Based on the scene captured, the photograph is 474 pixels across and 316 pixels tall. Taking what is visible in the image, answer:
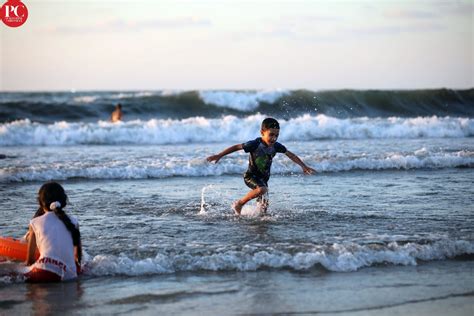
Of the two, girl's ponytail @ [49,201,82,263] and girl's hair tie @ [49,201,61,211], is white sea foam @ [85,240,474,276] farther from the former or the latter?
girl's hair tie @ [49,201,61,211]

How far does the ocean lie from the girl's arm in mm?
195

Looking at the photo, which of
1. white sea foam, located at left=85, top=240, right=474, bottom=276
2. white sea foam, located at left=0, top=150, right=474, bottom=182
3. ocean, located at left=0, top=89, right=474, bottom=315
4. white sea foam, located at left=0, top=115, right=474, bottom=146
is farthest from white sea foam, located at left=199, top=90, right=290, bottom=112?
white sea foam, located at left=85, top=240, right=474, bottom=276

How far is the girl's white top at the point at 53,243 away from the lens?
610cm

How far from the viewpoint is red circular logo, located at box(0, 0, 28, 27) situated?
1548 centimetres

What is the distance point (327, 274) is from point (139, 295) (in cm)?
178

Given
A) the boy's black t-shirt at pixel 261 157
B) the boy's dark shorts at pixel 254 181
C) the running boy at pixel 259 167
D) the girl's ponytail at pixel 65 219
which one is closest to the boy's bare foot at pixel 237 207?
the running boy at pixel 259 167

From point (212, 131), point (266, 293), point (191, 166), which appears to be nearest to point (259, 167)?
point (266, 293)

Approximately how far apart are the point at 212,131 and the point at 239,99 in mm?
11478

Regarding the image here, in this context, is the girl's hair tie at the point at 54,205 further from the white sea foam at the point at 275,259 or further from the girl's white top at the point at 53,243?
the white sea foam at the point at 275,259

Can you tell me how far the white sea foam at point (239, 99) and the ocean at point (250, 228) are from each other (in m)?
12.4

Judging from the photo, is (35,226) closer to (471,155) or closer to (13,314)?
(13,314)

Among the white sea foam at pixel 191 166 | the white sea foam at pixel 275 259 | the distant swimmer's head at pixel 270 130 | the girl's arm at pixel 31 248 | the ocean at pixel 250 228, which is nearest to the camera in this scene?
the ocean at pixel 250 228

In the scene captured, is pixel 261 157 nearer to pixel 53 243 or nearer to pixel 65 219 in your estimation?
pixel 65 219

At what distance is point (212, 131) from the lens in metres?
22.3
